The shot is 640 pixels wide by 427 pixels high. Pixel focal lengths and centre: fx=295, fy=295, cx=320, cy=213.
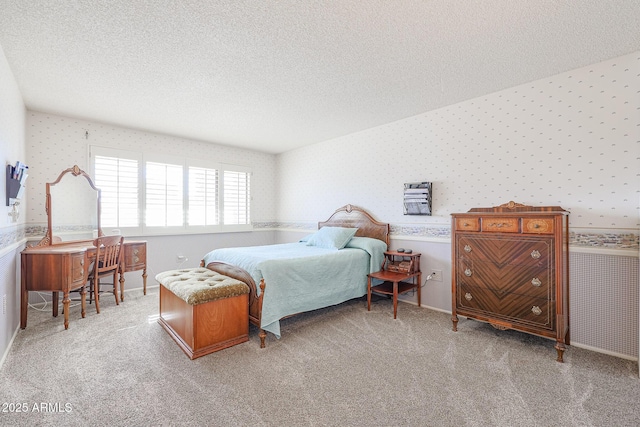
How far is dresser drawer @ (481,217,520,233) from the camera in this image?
9.04ft

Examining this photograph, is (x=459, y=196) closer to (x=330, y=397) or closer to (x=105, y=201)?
(x=330, y=397)

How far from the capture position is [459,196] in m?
3.64

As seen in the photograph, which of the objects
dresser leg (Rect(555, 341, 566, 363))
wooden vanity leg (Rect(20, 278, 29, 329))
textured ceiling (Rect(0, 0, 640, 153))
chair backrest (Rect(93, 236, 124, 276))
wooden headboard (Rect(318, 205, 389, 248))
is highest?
textured ceiling (Rect(0, 0, 640, 153))

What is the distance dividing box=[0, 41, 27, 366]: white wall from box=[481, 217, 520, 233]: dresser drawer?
4.32 meters

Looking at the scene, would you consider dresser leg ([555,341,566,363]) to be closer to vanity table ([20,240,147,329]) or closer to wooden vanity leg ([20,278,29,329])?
vanity table ([20,240,147,329])

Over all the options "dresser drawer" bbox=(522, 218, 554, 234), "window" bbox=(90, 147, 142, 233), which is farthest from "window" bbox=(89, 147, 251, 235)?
"dresser drawer" bbox=(522, 218, 554, 234)

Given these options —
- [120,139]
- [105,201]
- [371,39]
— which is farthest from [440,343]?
[120,139]

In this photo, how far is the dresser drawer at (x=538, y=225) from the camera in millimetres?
2572

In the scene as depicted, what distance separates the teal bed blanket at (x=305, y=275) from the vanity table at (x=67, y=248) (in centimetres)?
131

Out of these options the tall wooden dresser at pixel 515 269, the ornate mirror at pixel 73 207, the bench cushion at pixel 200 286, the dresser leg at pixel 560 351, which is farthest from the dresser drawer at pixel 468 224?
the ornate mirror at pixel 73 207

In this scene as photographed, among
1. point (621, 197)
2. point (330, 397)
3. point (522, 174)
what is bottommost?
point (330, 397)

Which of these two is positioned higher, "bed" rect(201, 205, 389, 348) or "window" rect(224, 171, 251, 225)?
"window" rect(224, 171, 251, 225)

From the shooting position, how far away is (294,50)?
97.3 inches

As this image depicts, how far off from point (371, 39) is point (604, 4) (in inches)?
59.8
